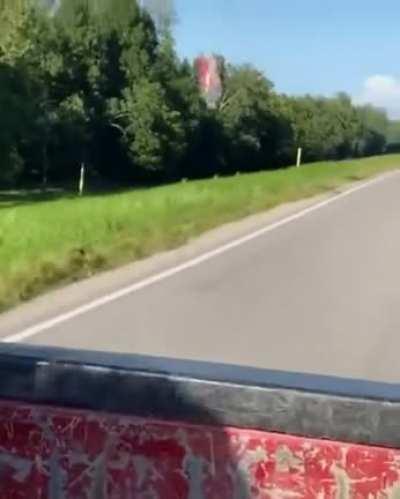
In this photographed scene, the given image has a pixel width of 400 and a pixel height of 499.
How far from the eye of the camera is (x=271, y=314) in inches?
525

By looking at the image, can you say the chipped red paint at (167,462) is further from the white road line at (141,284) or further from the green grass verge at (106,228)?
the green grass verge at (106,228)

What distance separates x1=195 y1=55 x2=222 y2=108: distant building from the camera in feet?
277

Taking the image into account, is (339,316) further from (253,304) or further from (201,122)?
(201,122)

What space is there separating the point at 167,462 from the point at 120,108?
7260 cm

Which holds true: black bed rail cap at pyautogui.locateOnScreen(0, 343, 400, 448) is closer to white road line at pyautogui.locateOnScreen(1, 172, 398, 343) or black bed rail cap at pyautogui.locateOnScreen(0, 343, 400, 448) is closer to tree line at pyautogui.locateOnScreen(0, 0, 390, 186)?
white road line at pyautogui.locateOnScreen(1, 172, 398, 343)

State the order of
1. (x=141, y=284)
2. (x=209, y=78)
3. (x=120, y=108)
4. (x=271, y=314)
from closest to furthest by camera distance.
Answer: (x=271, y=314) < (x=141, y=284) < (x=120, y=108) < (x=209, y=78)

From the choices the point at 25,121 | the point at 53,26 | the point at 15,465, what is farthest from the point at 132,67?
the point at 15,465

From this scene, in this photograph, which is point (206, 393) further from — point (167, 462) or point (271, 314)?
point (271, 314)

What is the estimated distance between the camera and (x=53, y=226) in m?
21.0

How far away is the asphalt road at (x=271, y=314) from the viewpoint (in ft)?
35.3

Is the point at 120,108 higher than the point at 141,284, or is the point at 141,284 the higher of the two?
the point at 141,284

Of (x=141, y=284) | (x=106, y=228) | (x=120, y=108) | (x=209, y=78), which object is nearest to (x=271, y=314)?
(x=141, y=284)

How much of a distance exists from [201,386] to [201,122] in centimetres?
7840

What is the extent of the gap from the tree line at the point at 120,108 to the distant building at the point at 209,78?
0.47m
